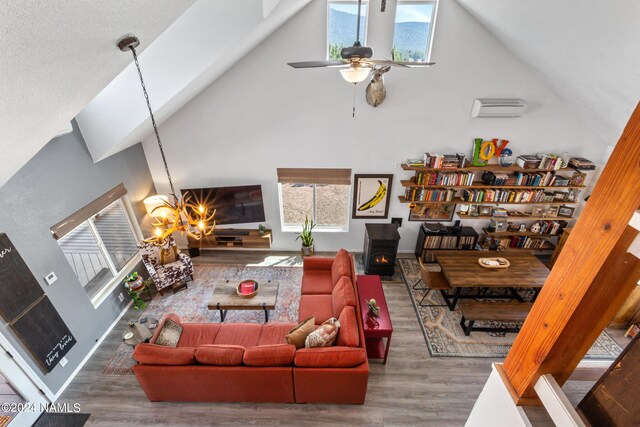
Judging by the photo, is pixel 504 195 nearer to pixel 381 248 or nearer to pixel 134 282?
pixel 381 248

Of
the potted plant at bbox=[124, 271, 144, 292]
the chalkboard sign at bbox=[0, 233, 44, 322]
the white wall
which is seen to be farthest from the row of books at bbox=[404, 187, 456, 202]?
the chalkboard sign at bbox=[0, 233, 44, 322]

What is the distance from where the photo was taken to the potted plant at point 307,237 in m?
6.07

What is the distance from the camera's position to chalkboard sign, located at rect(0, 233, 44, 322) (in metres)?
3.19

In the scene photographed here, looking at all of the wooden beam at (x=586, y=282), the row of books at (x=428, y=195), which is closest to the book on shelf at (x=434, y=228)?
the row of books at (x=428, y=195)

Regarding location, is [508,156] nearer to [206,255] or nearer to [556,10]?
[556,10]

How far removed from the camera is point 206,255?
639cm

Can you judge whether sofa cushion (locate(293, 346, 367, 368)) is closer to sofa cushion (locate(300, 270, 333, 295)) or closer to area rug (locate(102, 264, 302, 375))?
sofa cushion (locate(300, 270, 333, 295))

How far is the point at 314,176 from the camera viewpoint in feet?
18.7

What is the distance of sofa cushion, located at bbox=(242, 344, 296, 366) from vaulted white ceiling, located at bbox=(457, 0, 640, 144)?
4410 mm

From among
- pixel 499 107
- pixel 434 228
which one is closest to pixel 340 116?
pixel 499 107

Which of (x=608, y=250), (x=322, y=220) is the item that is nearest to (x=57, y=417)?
(x=322, y=220)

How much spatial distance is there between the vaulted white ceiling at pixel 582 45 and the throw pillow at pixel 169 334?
5.63 meters

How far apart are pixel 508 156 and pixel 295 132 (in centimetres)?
392

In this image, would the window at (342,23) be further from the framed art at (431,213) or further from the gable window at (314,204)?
the framed art at (431,213)
